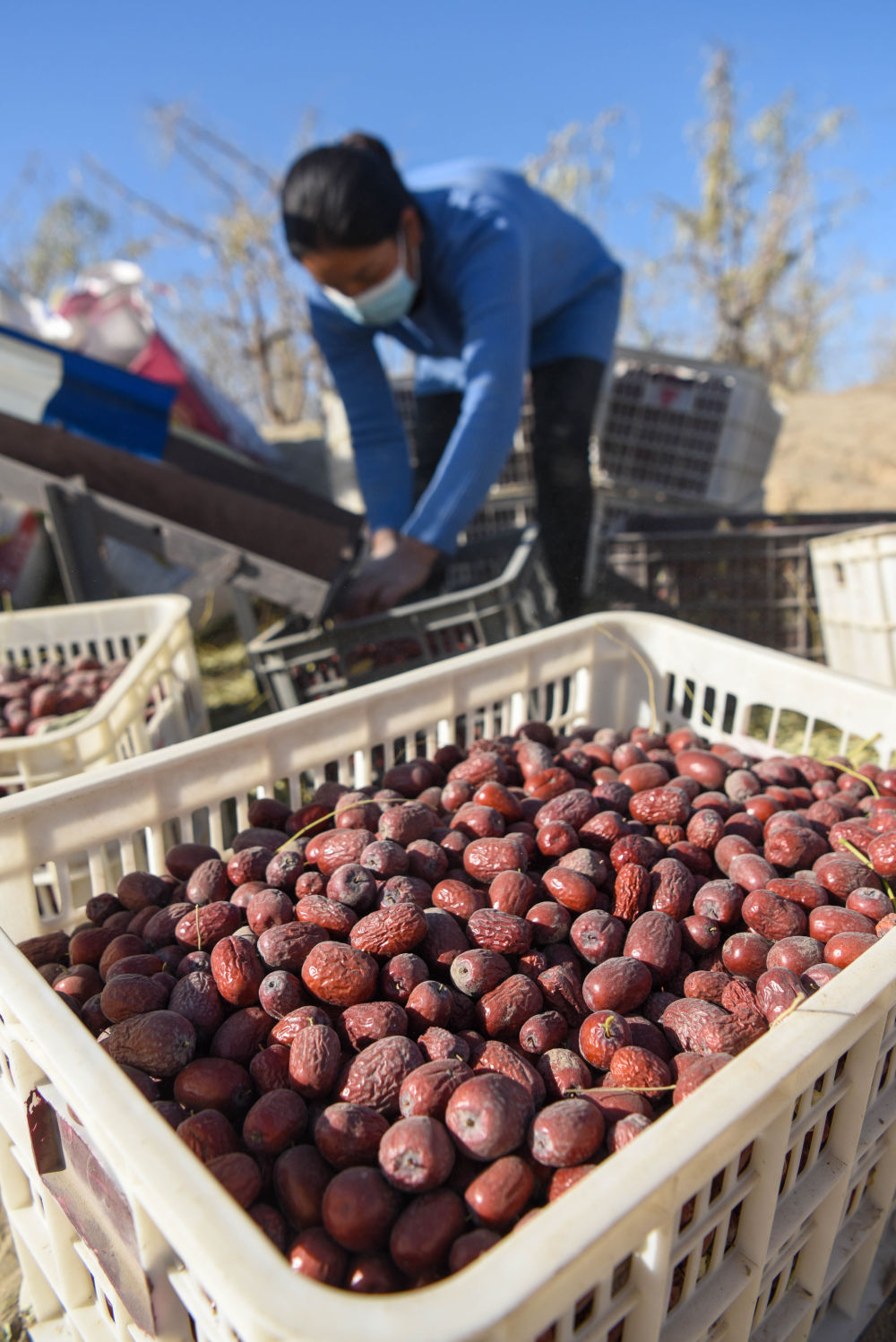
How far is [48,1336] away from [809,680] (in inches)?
69.6

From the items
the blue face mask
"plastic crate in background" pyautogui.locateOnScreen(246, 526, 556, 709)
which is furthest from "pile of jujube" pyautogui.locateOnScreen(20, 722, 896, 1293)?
the blue face mask

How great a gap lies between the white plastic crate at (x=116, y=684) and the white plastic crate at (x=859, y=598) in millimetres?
2126

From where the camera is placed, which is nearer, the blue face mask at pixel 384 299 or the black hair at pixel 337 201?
the black hair at pixel 337 201

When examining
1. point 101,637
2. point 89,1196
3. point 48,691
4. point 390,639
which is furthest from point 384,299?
point 89,1196

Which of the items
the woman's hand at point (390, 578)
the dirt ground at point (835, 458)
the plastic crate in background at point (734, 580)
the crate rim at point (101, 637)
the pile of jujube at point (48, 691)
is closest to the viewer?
the crate rim at point (101, 637)

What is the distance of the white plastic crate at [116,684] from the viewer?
171 cm

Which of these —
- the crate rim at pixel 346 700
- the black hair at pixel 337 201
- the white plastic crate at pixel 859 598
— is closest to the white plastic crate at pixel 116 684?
the crate rim at pixel 346 700

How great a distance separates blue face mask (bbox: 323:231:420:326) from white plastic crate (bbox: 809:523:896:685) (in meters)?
1.69

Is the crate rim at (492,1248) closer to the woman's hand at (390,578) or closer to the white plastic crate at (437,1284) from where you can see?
the white plastic crate at (437,1284)

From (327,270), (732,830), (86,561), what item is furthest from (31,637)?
(732,830)

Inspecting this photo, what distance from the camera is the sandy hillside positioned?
24.5ft

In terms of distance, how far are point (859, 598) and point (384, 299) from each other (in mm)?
1899

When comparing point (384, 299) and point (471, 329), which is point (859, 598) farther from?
point (384, 299)

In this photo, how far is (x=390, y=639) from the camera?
2.53m
